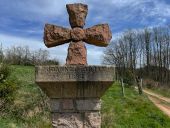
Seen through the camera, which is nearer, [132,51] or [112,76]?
[112,76]

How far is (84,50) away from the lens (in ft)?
19.6

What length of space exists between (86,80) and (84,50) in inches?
21.9

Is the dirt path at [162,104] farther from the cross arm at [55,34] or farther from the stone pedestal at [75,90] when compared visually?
the cross arm at [55,34]

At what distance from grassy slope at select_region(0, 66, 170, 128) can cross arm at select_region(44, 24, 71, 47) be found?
8.17 metres

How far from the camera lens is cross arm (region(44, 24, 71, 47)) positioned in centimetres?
598

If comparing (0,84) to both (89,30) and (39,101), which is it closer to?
(39,101)

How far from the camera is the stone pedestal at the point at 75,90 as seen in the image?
5.62 m

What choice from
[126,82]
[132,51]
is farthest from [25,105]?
[132,51]

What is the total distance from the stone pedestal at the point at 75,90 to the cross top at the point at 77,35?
332 millimetres

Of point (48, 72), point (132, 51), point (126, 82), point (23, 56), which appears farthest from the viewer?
point (132, 51)

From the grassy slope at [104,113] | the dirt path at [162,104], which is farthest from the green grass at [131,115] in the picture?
the dirt path at [162,104]

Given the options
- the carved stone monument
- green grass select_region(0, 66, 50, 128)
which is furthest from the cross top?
green grass select_region(0, 66, 50, 128)

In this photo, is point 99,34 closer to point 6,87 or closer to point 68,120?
point 68,120

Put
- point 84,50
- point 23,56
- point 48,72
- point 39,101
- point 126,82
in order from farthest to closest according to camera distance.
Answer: point 23,56, point 126,82, point 39,101, point 84,50, point 48,72
